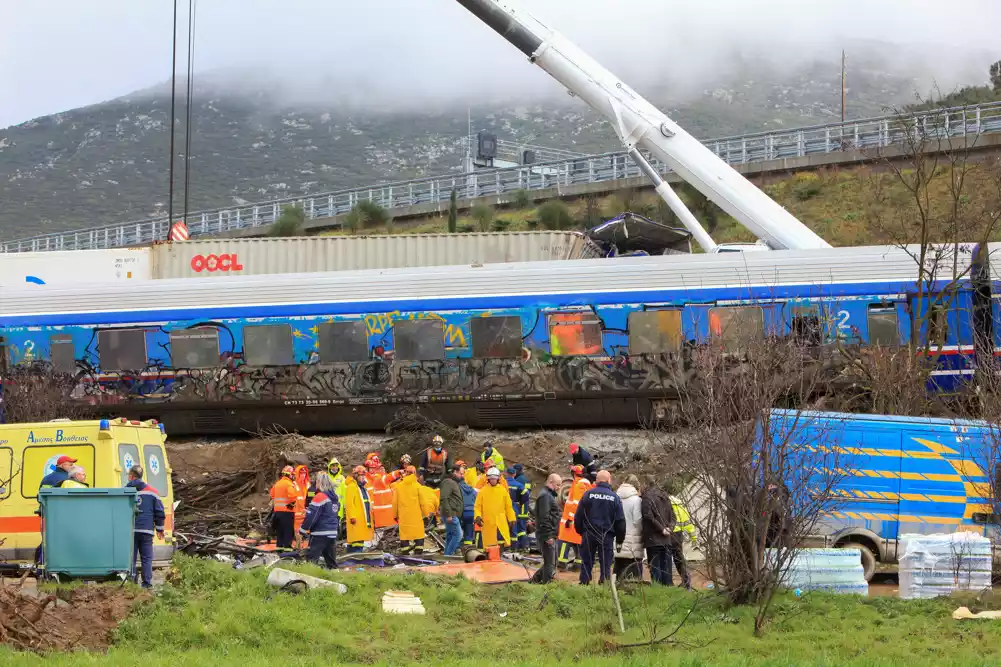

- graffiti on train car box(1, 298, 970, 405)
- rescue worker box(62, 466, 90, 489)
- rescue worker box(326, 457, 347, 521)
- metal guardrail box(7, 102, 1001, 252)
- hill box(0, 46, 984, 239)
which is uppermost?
hill box(0, 46, 984, 239)

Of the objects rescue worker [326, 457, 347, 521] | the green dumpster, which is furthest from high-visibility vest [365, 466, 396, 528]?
the green dumpster

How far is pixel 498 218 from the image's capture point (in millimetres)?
56562

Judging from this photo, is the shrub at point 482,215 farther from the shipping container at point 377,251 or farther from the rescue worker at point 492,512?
the rescue worker at point 492,512

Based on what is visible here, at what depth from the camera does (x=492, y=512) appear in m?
17.6

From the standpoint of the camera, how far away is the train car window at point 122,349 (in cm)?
2584

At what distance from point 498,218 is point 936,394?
3619 centimetres

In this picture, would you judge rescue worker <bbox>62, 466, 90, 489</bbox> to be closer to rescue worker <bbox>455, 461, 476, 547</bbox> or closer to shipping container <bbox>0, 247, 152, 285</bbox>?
rescue worker <bbox>455, 461, 476, 547</bbox>

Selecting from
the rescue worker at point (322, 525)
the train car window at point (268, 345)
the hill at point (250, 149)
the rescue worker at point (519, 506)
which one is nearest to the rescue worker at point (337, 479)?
the rescue worker at point (322, 525)

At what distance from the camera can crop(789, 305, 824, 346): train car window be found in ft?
77.2

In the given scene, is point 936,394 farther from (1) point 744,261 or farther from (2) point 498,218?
(2) point 498,218

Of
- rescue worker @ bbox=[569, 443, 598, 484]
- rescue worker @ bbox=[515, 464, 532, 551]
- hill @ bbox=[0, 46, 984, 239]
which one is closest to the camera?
rescue worker @ bbox=[515, 464, 532, 551]

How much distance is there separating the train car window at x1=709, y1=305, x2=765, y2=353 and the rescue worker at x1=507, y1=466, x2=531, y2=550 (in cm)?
563

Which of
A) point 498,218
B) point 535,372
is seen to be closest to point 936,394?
point 535,372

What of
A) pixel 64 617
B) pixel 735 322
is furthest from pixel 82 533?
pixel 735 322
